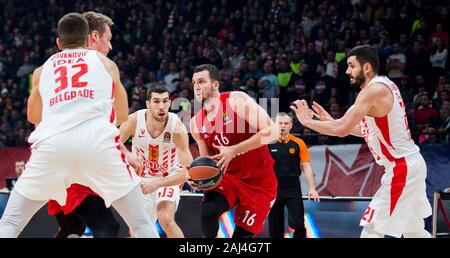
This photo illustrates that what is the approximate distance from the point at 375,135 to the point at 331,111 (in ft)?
19.2

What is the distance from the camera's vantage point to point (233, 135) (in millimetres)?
6832

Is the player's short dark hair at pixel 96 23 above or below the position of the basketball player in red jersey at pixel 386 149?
above

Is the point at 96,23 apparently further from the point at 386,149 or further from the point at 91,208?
the point at 386,149

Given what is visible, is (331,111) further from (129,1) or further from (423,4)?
(129,1)

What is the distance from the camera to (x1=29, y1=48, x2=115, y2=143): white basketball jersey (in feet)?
15.6

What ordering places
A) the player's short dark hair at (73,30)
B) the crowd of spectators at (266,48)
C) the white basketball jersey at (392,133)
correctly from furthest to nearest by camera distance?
the crowd of spectators at (266,48) < the white basketball jersey at (392,133) < the player's short dark hair at (73,30)

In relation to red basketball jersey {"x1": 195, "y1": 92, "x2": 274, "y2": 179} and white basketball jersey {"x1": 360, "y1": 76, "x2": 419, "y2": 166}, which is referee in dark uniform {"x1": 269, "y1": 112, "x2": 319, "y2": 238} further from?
white basketball jersey {"x1": 360, "y1": 76, "x2": 419, "y2": 166}

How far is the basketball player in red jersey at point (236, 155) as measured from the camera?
6684 millimetres

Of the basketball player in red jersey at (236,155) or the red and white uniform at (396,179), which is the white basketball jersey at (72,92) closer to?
the basketball player in red jersey at (236,155)

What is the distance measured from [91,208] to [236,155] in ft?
6.17

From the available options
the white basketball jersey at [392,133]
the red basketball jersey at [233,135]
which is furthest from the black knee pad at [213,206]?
the white basketball jersey at [392,133]

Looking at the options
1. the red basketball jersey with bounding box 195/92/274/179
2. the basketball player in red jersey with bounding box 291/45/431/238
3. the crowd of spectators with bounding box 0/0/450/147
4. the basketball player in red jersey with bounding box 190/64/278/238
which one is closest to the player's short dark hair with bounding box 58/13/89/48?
the basketball player in red jersey with bounding box 291/45/431/238

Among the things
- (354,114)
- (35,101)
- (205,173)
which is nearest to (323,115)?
(354,114)
